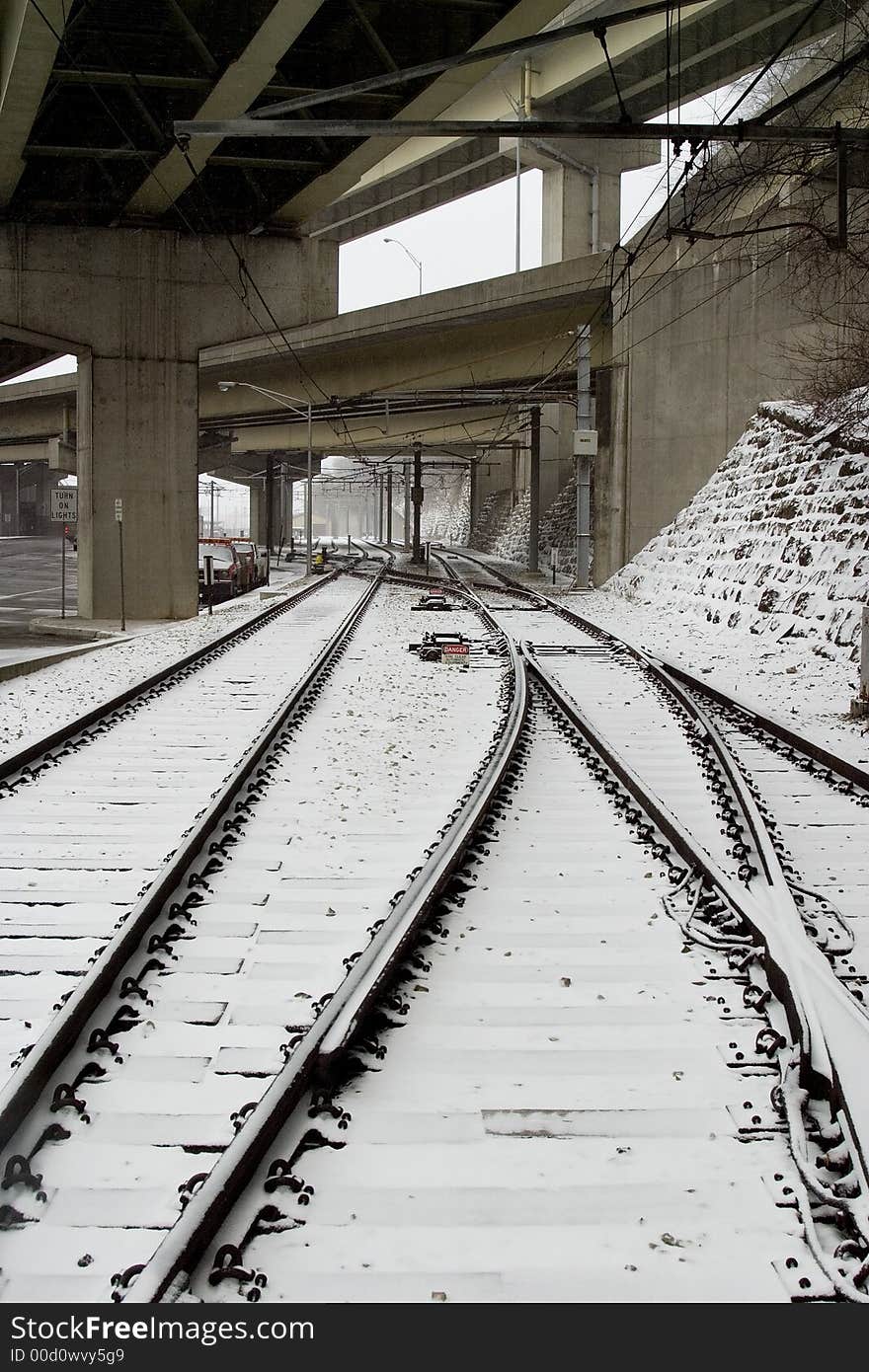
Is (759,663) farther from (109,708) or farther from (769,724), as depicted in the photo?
(109,708)

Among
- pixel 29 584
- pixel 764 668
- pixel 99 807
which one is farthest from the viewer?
pixel 29 584

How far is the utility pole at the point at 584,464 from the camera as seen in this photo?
30469 millimetres

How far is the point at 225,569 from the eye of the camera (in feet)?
111

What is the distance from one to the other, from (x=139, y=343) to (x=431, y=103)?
28.0 ft

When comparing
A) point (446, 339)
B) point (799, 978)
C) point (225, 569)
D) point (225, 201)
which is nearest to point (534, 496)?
point (446, 339)

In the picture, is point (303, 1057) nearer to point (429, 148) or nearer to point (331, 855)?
point (331, 855)

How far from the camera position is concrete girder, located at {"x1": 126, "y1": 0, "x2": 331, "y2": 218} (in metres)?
15.1

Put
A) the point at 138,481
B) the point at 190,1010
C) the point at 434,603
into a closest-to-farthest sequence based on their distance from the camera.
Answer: the point at 190,1010
the point at 138,481
the point at 434,603

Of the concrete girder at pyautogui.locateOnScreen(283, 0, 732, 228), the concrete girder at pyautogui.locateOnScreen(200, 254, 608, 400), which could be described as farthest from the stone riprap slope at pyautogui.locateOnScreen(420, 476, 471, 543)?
the concrete girder at pyautogui.locateOnScreen(283, 0, 732, 228)

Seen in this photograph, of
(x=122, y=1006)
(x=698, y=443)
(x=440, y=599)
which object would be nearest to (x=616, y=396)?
(x=698, y=443)

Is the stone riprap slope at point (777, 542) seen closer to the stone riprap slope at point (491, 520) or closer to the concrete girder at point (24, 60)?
the concrete girder at point (24, 60)

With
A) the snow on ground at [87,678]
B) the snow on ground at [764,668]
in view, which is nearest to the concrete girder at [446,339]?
the snow on ground at [764,668]

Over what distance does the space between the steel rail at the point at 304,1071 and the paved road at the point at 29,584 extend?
67.6ft

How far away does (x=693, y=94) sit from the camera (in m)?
38.2
